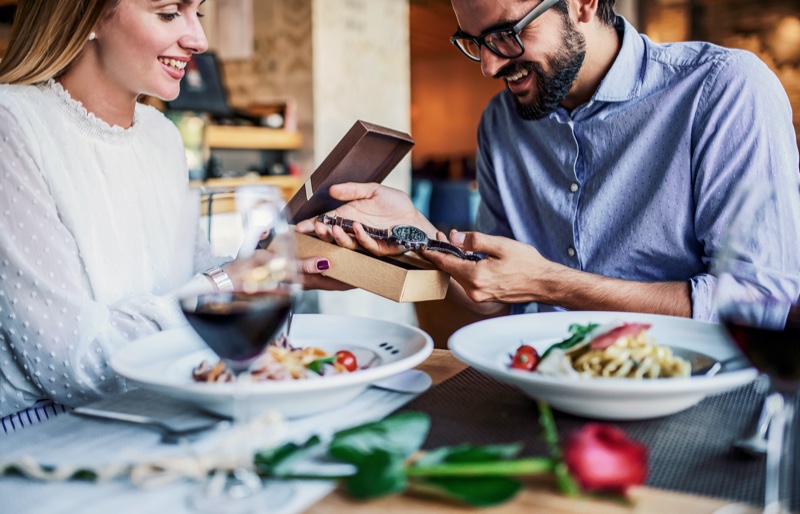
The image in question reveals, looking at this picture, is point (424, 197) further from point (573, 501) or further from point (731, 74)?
point (573, 501)

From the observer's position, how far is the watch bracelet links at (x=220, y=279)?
28.5 inches

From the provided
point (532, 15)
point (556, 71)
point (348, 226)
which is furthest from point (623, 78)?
point (348, 226)

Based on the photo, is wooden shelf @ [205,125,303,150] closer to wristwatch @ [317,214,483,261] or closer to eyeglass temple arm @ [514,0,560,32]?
eyeglass temple arm @ [514,0,560,32]

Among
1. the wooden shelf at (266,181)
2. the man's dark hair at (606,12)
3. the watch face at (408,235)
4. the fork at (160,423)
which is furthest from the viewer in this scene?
the wooden shelf at (266,181)

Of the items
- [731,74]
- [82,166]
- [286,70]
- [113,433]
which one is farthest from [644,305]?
[286,70]

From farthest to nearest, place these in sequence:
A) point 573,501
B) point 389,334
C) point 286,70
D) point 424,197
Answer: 1. point 424,197
2. point 286,70
3. point 389,334
4. point 573,501

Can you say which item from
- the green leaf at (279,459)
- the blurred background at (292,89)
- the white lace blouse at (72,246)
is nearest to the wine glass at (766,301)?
the green leaf at (279,459)

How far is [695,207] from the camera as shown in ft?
5.32

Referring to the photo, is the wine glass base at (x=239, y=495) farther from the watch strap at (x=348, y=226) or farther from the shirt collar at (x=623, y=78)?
the shirt collar at (x=623, y=78)

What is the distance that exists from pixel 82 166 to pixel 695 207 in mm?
1406

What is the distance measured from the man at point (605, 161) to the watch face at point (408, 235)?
45 mm

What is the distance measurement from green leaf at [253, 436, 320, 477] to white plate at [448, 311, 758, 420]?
24 centimetres

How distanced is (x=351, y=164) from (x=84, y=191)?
0.62m

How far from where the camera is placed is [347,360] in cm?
94
